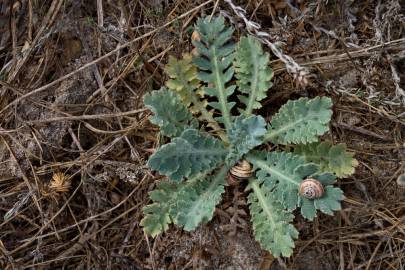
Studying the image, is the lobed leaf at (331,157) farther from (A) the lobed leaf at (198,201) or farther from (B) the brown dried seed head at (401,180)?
(A) the lobed leaf at (198,201)

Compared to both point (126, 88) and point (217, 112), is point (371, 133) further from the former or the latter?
point (126, 88)

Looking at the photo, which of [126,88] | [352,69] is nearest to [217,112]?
[126,88]

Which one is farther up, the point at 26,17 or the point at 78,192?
the point at 26,17

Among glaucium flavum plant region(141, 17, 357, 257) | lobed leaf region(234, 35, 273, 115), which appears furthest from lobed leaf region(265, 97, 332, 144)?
lobed leaf region(234, 35, 273, 115)

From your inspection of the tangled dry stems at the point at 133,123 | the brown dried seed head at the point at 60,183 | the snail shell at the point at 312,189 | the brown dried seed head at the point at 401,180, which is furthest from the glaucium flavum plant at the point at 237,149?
the brown dried seed head at the point at 60,183

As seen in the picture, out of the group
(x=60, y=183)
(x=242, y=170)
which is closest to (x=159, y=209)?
(x=242, y=170)

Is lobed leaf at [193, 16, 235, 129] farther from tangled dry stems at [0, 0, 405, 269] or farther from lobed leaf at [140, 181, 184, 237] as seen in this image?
lobed leaf at [140, 181, 184, 237]
